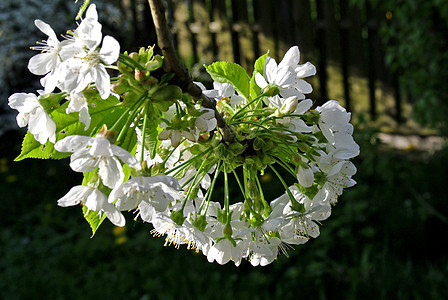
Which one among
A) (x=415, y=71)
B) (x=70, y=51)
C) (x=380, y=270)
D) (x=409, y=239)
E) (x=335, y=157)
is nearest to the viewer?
(x=70, y=51)

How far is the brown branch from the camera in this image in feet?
1.91

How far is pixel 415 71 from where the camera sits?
371 cm

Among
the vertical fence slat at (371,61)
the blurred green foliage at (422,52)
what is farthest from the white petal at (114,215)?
the vertical fence slat at (371,61)

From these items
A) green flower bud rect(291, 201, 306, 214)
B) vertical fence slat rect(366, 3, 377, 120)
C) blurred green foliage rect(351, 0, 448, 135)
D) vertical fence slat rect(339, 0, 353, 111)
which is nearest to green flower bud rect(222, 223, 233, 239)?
green flower bud rect(291, 201, 306, 214)

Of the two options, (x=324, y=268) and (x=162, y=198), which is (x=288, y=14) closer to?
(x=324, y=268)

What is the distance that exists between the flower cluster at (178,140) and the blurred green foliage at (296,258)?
5.12 ft

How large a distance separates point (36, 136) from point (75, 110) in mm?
105

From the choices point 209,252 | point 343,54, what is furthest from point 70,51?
point 343,54

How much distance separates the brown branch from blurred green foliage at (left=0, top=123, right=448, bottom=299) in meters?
1.79

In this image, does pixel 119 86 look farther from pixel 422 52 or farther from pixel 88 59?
pixel 422 52

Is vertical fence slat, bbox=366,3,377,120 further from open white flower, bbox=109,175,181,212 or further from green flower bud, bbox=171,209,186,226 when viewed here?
open white flower, bbox=109,175,181,212

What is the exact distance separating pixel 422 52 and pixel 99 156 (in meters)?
3.47

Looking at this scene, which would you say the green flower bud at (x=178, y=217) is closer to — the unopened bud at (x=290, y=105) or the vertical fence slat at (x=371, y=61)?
the unopened bud at (x=290, y=105)

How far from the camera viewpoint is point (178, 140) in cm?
69
